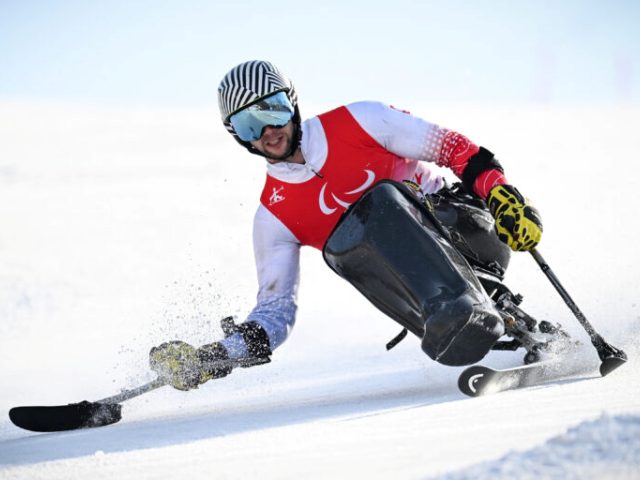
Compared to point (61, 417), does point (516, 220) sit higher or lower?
higher

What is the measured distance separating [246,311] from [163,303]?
850 mm

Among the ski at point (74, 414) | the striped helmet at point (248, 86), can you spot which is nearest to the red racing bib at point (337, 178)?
the striped helmet at point (248, 86)

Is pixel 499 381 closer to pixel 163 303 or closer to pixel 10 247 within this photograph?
pixel 163 303

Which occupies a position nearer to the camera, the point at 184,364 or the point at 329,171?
the point at 184,364

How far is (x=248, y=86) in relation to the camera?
421cm

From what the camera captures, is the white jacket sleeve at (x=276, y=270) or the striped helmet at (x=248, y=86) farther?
the white jacket sleeve at (x=276, y=270)

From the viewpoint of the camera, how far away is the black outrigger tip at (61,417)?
3926 mm

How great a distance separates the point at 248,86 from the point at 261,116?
0.15 metres

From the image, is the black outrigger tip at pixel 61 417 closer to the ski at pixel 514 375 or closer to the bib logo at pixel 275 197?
the bib logo at pixel 275 197

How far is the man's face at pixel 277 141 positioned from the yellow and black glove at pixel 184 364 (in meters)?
1.01

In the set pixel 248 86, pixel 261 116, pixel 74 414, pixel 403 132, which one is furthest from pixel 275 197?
pixel 74 414

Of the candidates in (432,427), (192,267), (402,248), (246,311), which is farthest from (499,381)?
(192,267)

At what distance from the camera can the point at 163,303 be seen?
8.98 metres

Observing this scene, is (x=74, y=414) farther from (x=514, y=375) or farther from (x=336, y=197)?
(x=514, y=375)
